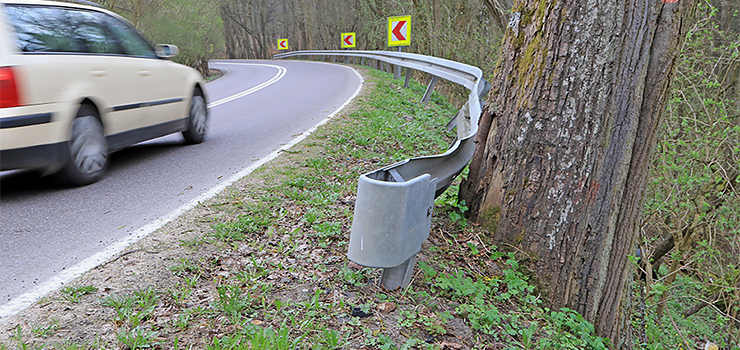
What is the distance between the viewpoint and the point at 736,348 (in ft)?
24.3

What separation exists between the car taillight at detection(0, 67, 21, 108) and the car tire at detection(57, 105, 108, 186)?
634 mm

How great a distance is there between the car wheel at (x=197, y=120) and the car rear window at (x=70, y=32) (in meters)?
1.04

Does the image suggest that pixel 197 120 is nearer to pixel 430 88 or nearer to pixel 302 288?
pixel 302 288

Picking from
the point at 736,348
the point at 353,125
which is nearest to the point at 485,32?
the point at 353,125

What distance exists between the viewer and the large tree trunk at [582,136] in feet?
11.5

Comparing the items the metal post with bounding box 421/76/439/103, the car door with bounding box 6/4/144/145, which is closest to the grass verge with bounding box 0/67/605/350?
the car door with bounding box 6/4/144/145

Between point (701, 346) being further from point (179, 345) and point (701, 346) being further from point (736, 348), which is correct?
point (179, 345)

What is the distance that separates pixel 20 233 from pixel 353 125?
203 inches

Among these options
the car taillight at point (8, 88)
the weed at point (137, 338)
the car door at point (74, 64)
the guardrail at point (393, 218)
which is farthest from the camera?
the car door at point (74, 64)

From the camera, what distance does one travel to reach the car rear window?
4523mm

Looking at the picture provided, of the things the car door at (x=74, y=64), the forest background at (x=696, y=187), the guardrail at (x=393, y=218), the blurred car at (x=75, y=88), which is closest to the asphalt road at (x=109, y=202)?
the blurred car at (x=75, y=88)

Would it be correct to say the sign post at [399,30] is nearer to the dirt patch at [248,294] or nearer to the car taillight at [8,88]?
the dirt patch at [248,294]

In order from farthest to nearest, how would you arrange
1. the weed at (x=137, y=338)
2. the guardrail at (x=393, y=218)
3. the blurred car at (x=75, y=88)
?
1. the blurred car at (x=75, y=88)
2. the guardrail at (x=393, y=218)
3. the weed at (x=137, y=338)

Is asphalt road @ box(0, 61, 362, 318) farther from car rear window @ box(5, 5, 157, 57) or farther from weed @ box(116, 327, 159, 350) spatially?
car rear window @ box(5, 5, 157, 57)
